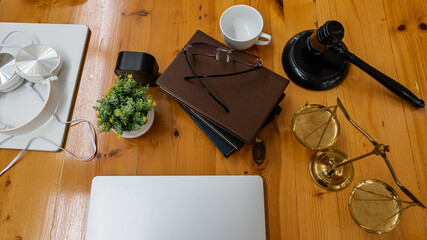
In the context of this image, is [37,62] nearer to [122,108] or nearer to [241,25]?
[122,108]

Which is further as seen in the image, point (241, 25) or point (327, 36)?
point (241, 25)

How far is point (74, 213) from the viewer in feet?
1.97

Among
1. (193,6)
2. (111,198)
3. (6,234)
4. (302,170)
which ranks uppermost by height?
(193,6)

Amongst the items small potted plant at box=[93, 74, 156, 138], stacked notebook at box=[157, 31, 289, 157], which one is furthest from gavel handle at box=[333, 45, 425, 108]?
small potted plant at box=[93, 74, 156, 138]

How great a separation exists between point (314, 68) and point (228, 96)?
0.23 meters

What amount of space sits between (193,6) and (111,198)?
0.56m

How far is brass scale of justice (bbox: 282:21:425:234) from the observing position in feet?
1.73

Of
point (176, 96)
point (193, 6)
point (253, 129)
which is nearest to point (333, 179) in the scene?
point (253, 129)

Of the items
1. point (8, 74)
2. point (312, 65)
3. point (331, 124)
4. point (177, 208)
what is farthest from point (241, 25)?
point (8, 74)

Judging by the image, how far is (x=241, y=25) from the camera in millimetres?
688

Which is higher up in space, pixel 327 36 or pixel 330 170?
pixel 327 36

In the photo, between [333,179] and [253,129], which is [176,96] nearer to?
[253,129]

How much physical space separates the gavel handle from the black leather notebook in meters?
0.15

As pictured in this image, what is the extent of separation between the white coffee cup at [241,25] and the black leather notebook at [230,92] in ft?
0.29
